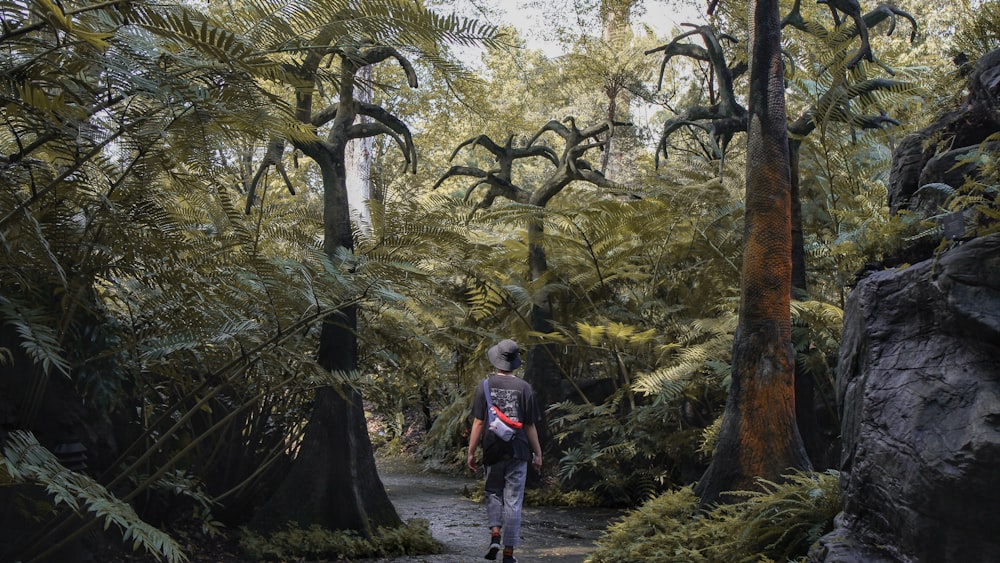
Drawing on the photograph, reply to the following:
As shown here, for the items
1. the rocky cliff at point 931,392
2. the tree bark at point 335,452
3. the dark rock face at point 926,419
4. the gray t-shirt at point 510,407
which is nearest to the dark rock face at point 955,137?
the rocky cliff at point 931,392

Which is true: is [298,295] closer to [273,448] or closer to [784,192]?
[273,448]

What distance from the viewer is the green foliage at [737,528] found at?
14.4 ft

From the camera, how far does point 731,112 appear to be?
8.00 m

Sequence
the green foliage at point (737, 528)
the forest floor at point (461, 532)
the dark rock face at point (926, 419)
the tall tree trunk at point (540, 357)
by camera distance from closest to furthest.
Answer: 1. the dark rock face at point (926, 419)
2. the green foliage at point (737, 528)
3. the forest floor at point (461, 532)
4. the tall tree trunk at point (540, 357)

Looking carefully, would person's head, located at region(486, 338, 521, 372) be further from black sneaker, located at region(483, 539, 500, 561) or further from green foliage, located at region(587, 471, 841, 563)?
green foliage, located at region(587, 471, 841, 563)

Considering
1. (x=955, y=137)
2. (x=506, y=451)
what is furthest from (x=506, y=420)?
(x=955, y=137)

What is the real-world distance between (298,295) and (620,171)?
16.2 metres

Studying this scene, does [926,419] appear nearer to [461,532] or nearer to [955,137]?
[955,137]

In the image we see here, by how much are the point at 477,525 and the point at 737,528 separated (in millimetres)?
4084

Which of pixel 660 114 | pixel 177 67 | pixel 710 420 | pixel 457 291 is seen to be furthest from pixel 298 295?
pixel 660 114

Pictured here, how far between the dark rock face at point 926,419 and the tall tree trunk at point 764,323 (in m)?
1.85

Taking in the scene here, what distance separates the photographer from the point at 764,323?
19.0 ft

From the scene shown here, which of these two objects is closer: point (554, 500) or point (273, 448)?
point (273, 448)

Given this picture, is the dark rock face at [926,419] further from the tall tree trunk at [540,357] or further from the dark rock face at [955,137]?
the tall tree trunk at [540,357]
